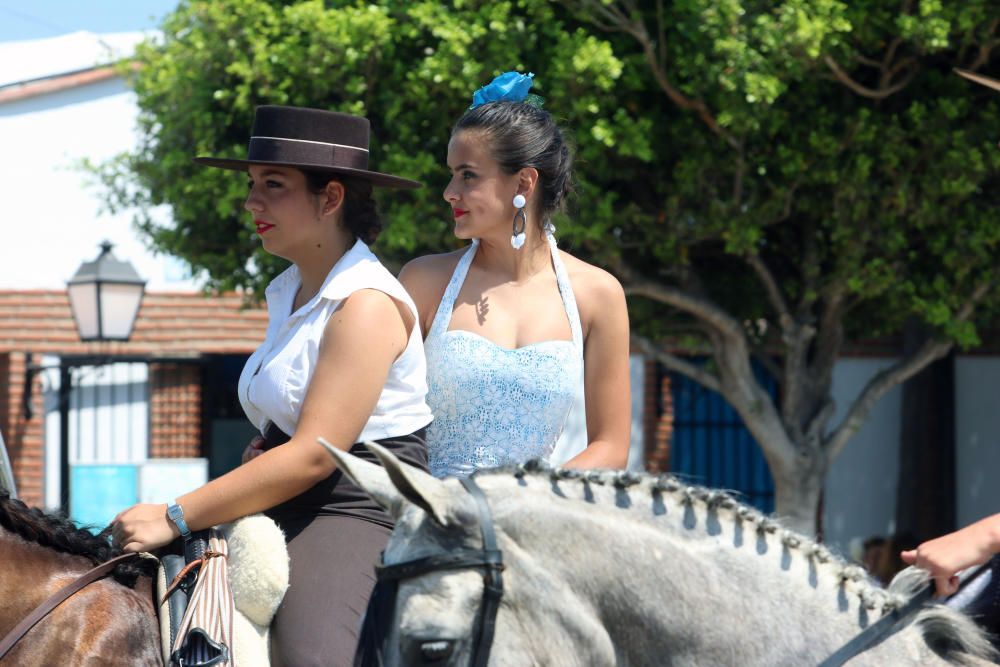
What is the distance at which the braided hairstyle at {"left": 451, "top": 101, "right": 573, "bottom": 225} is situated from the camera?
302 centimetres

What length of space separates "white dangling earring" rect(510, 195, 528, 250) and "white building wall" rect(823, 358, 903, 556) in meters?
11.7

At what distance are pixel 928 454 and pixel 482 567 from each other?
13139 mm

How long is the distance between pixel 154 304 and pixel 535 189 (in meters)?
11.9

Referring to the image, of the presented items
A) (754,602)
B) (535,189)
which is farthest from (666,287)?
(754,602)

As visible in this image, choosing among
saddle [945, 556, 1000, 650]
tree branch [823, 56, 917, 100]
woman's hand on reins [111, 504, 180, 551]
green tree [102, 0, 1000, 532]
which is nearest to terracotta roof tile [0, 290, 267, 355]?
green tree [102, 0, 1000, 532]

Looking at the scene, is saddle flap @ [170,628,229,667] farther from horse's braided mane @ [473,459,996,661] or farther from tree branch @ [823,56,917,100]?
tree branch @ [823,56,917,100]

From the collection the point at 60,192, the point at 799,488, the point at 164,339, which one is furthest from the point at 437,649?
the point at 60,192

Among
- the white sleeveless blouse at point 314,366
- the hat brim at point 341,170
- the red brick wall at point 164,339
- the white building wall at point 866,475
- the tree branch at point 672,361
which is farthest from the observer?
the white building wall at point 866,475

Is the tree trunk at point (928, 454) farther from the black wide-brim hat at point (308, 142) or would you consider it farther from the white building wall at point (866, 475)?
the black wide-brim hat at point (308, 142)

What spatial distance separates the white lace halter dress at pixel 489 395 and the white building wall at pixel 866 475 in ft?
38.5

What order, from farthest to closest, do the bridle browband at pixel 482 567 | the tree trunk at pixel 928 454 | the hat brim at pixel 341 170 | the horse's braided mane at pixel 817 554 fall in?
the tree trunk at pixel 928 454 → the hat brim at pixel 341 170 → the horse's braided mane at pixel 817 554 → the bridle browband at pixel 482 567

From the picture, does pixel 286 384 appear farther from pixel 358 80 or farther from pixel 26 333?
pixel 26 333

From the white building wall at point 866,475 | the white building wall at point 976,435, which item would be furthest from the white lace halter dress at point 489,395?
the white building wall at point 976,435

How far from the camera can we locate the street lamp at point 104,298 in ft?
30.9
